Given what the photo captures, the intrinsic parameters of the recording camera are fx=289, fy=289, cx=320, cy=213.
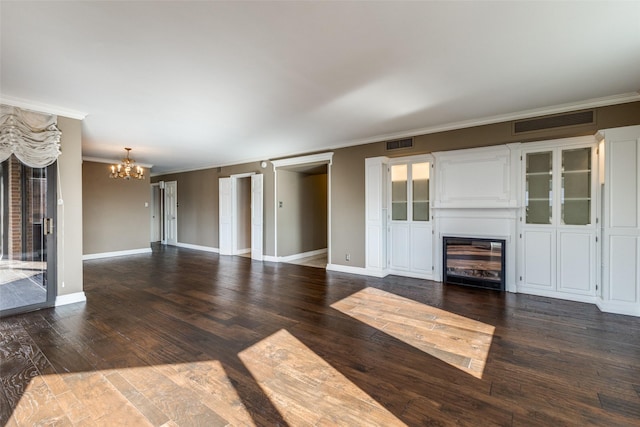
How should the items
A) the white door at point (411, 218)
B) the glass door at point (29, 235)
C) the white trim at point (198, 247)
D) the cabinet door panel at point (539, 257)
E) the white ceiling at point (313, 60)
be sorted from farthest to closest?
1. the white trim at point (198, 247)
2. the white door at point (411, 218)
3. the cabinet door panel at point (539, 257)
4. the glass door at point (29, 235)
5. the white ceiling at point (313, 60)

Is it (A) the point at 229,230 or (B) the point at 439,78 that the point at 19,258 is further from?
(B) the point at 439,78

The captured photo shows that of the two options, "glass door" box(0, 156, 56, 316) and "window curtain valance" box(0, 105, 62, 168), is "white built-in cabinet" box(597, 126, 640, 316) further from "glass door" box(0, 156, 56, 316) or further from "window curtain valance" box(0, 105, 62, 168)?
"glass door" box(0, 156, 56, 316)

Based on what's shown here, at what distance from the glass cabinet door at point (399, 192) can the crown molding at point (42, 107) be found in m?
5.00

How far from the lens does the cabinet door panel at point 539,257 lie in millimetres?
4176

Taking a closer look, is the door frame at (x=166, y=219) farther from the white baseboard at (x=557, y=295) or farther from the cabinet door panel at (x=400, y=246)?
the white baseboard at (x=557, y=295)

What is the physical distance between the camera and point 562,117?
3908mm

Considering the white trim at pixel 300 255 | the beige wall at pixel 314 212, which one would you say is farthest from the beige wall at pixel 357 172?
the beige wall at pixel 314 212

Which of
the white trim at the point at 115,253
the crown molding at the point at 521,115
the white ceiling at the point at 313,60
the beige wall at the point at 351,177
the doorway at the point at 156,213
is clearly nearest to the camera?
the white ceiling at the point at 313,60

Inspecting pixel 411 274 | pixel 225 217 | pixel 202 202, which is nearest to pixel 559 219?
pixel 411 274

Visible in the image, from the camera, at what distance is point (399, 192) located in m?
5.53

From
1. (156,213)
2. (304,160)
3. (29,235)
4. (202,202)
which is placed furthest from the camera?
(156,213)

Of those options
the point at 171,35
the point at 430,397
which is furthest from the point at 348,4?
the point at 430,397

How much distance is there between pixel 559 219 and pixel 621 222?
0.67 metres

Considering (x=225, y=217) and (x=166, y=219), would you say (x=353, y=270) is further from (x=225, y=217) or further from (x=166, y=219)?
(x=166, y=219)
